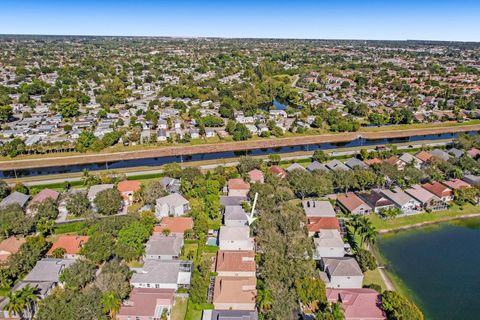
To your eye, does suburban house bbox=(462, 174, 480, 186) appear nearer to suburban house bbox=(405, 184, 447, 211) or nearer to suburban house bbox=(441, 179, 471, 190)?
suburban house bbox=(441, 179, 471, 190)

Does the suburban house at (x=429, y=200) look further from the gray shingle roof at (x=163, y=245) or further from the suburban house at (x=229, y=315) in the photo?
the gray shingle roof at (x=163, y=245)

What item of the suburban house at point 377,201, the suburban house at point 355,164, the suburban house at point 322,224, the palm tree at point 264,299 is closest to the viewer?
the palm tree at point 264,299

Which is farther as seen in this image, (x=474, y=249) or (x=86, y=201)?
(x=86, y=201)

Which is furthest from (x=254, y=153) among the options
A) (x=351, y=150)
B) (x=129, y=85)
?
(x=129, y=85)

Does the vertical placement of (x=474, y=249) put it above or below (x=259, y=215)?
below

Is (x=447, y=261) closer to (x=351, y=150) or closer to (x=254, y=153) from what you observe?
(x=351, y=150)

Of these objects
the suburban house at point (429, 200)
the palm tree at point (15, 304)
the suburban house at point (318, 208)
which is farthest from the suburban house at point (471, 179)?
the palm tree at point (15, 304)

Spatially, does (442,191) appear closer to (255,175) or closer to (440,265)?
(440,265)
